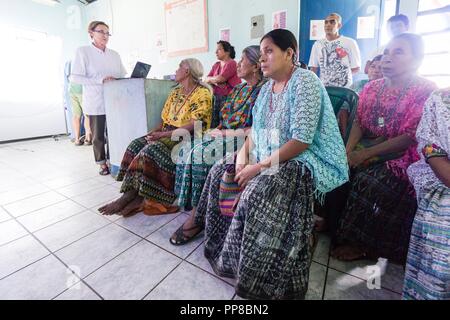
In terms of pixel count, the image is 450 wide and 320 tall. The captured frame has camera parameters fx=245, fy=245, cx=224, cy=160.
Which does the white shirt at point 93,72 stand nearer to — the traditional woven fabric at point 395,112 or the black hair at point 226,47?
the black hair at point 226,47

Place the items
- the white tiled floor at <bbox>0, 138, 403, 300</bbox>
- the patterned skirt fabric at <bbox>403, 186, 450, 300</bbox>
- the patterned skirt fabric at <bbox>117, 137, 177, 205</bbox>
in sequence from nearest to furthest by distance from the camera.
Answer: the patterned skirt fabric at <bbox>403, 186, 450, 300</bbox> < the white tiled floor at <bbox>0, 138, 403, 300</bbox> < the patterned skirt fabric at <bbox>117, 137, 177, 205</bbox>

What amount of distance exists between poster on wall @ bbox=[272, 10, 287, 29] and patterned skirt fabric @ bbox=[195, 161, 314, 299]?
2856mm

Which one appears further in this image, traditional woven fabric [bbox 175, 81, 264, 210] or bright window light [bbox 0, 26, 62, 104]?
bright window light [bbox 0, 26, 62, 104]

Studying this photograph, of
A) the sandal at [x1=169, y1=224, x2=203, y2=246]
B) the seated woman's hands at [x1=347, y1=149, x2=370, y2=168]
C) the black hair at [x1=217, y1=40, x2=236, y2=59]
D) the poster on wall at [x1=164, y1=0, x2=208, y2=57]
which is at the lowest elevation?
the sandal at [x1=169, y1=224, x2=203, y2=246]

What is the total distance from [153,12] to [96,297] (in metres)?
4.91

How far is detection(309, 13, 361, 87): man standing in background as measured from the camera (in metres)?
2.76

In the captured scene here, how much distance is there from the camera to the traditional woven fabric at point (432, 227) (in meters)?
0.91

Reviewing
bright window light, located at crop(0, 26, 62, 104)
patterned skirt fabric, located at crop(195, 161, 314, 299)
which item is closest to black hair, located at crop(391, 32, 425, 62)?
patterned skirt fabric, located at crop(195, 161, 314, 299)

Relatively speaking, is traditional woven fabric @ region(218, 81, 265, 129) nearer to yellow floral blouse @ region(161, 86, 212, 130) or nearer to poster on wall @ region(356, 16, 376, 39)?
yellow floral blouse @ region(161, 86, 212, 130)

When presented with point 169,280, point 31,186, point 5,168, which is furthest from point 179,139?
point 5,168

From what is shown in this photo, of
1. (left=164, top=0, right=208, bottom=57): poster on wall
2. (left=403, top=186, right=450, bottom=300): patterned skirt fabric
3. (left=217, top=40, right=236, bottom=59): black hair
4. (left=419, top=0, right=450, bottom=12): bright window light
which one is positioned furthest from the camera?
(left=164, top=0, right=208, bottom=57): poster on wall

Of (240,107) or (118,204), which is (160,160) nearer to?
(118,204)

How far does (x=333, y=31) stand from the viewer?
9.16 ft

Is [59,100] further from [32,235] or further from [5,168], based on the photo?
[32,235]
